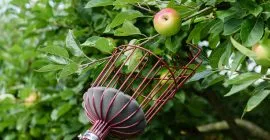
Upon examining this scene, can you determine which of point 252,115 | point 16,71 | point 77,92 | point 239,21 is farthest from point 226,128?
point 239,21

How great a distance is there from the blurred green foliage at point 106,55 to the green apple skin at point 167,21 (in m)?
0.02

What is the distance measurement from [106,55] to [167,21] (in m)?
0.66

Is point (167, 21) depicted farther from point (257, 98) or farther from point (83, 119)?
point (83, 119)

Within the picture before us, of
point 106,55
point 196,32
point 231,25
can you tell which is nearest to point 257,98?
point 231,25

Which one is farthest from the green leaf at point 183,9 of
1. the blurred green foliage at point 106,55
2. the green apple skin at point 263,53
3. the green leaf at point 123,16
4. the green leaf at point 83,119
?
the green leaf at point 83,119

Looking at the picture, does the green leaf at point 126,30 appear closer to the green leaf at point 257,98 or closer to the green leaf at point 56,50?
the green leaf at point 56,50

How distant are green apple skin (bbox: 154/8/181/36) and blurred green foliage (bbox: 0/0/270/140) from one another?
0.02 meters

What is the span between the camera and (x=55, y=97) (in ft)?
7.16

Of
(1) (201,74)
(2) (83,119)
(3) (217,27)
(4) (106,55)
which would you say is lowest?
(2) (83,119)

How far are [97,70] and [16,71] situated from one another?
5.17 feet

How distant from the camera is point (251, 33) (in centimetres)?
105

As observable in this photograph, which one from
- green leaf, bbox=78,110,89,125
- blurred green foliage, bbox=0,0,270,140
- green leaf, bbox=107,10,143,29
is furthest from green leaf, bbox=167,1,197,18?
green leaf, bbox=78,110,89,125

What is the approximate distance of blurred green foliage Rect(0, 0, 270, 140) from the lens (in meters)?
1.13

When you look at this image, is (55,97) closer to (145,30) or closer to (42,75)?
(42,75)
